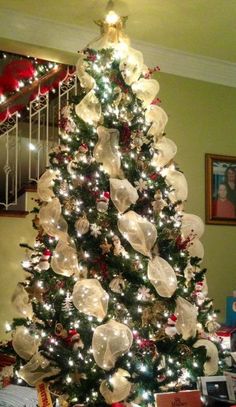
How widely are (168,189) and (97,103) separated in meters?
0.58

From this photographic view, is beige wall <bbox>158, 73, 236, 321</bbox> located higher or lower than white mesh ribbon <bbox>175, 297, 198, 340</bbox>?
higher

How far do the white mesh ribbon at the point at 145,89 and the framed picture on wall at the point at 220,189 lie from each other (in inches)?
55.4

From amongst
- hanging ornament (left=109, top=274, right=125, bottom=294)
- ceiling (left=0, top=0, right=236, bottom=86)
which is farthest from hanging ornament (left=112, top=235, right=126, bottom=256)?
ceiling (left=0, top=0, right=236, bottom=86)

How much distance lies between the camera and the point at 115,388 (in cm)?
211

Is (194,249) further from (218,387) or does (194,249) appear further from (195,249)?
(218,387)

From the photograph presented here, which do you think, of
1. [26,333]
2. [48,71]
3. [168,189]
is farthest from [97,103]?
[48,71]

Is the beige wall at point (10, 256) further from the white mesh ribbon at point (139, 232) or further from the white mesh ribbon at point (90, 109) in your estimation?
the white mesh ribbon at point (139, 232)

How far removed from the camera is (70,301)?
2324mm

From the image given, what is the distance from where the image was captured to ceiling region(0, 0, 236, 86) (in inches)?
122

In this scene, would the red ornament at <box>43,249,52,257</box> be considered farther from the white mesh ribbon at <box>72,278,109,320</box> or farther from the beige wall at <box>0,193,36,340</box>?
the beige wall at <box>0,193,36,340</box>

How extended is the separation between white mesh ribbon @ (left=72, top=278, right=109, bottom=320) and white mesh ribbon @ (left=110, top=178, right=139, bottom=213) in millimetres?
384

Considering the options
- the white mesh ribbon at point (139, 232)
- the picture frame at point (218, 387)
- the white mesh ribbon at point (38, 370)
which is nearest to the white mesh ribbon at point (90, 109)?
the white mesh ribbon at point (139, 232)

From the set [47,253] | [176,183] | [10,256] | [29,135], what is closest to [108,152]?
[176,183]

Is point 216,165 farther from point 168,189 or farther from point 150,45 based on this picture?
point 168,189
